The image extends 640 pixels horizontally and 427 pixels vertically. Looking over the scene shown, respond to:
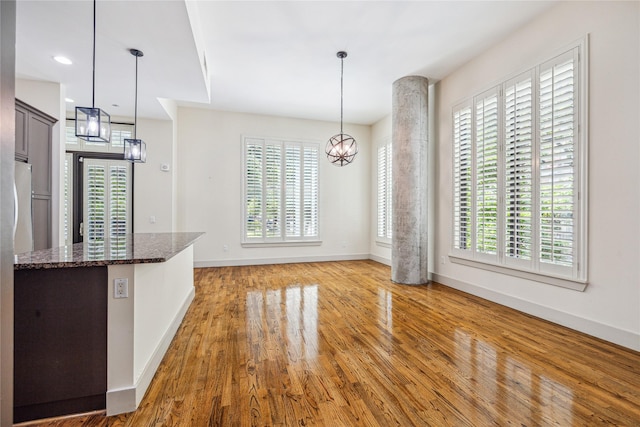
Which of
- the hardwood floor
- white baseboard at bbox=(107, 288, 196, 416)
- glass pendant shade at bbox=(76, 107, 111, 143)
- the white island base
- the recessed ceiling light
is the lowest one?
the hardwood floor

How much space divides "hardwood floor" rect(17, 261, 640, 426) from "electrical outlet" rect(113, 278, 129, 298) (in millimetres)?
730

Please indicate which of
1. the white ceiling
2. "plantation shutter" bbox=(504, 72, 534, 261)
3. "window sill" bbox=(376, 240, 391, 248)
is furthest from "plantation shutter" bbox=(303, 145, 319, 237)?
"plantation shutter" bbox=(504, 72, 534, 261)

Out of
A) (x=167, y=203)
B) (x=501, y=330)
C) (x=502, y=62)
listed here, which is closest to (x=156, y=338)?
(x=501, y=330)

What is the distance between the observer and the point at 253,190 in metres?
6.62

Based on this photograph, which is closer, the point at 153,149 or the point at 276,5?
the point at 276,5

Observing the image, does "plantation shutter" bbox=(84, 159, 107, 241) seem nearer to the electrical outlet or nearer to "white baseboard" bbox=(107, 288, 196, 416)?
"white baseboard" bbox=(107, 288, 196, 416)

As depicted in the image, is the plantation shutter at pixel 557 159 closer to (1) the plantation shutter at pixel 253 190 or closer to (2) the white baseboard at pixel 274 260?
(2) the white baseboard at pixel 274 260

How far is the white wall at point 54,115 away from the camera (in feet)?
13.4

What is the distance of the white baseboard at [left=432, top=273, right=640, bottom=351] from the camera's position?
2.67 meters

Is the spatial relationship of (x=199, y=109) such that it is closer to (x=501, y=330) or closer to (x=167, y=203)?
(x=167, y=203)

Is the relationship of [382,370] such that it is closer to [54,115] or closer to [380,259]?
[380,259]

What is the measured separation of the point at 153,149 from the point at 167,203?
1102 millimetres

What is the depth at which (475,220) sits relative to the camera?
4270 mm

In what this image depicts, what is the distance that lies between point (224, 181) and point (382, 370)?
5308mm
